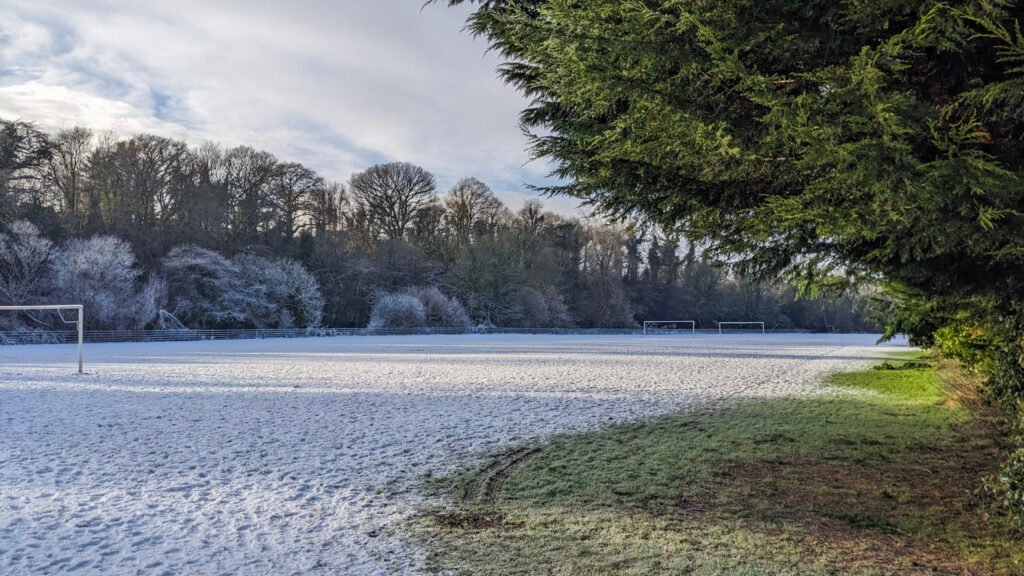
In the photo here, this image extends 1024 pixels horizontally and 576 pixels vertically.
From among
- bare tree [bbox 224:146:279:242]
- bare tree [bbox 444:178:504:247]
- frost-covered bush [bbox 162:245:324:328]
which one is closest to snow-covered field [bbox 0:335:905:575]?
frost-covered bush [bbox 162:245:324:328]

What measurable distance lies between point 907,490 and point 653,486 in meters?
2.03

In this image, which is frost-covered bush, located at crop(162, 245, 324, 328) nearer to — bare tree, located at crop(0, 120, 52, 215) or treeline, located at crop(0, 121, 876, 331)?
treeline, located at crop(0, 121, 876, 331)

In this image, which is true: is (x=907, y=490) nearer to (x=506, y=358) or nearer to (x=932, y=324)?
(x=932, y=324)

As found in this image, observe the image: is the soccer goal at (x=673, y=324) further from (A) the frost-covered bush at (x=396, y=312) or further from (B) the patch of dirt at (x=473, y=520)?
(B) the patch of dirt at (x=473, y=520)

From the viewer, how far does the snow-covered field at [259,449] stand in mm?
3764

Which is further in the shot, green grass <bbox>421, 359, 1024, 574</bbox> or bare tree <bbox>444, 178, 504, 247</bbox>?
bare tree <bbox>444, 178, 504, 247</bbox>

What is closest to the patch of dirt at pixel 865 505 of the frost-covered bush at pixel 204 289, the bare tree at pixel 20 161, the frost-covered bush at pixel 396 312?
the bare tree at pixel 20 161

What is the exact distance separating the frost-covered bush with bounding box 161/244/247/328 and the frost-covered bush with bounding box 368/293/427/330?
8.92 m

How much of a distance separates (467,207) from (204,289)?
22395 mm

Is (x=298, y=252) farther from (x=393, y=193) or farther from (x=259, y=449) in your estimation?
(x=259, y=449)

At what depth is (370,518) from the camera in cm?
431

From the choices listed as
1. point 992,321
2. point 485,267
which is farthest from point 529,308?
point 992,321

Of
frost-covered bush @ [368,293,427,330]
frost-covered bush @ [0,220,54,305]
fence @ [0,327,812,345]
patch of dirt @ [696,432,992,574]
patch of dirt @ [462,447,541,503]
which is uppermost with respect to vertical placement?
frost-covered bush @ [0,220,54,305]

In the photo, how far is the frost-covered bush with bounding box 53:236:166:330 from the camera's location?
29.6 metres
